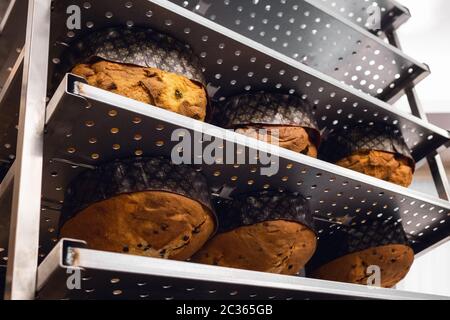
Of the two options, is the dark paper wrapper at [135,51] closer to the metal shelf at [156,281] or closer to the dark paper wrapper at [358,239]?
the metal shelf at [156,281]

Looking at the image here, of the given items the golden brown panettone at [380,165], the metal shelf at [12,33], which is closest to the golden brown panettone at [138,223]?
the metal shelf at [12,33]

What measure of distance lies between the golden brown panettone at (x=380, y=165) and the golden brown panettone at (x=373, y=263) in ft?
0.75

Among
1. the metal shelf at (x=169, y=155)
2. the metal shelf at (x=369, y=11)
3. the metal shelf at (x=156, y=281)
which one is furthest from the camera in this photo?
the metal shelf at (x=369, y=11)

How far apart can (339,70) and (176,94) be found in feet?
3.23

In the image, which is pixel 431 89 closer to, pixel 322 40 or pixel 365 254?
pixel 322 40

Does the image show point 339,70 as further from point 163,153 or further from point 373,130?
point 163,153

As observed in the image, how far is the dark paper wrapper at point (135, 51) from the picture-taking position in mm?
1382

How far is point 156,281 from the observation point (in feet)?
3.92

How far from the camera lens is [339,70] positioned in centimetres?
219

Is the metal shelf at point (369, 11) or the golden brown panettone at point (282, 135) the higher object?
the metal shelf at point (369, 11)

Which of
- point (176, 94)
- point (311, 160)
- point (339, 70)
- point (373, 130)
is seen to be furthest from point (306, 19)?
point (176, 94)

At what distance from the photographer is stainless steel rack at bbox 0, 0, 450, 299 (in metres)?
1.15

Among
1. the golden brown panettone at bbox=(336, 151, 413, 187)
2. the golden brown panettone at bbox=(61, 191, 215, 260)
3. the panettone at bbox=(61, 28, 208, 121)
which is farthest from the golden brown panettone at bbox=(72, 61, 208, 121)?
the golden brown panettone at bbox=(336, 151, 413, 187)

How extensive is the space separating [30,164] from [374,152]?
3.67ft
